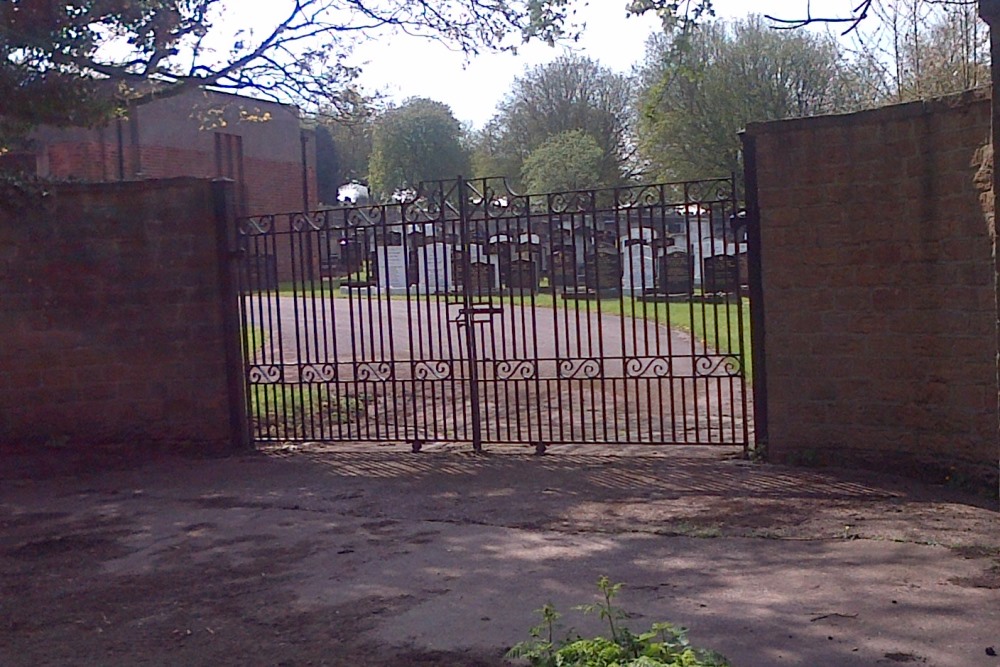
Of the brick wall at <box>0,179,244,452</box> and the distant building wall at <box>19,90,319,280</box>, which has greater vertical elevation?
the distant building wall at <box>19,90,319,280</box>

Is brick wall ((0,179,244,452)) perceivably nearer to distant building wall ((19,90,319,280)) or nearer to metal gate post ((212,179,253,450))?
metal gate post ((212,179,253,450))

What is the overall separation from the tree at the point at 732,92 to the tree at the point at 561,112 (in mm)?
5915

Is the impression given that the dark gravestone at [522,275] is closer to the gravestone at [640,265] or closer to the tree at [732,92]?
the gravestone at [640,265]

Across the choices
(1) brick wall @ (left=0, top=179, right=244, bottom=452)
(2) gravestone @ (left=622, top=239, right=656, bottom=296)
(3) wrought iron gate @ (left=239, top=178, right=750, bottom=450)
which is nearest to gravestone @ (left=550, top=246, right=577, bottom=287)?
(3) wrought iron gate @ (left=239, top=178, right=750, bottom=450)

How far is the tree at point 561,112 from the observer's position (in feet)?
122

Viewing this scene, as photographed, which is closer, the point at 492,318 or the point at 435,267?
the point at 492,318

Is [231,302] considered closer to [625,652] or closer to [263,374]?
[263,374]

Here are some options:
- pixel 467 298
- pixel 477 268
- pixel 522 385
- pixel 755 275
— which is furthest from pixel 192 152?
pixel 755 275

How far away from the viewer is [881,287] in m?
7.72

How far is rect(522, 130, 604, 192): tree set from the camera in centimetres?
3244

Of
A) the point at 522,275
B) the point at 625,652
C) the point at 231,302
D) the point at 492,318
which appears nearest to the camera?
the point at 625,652

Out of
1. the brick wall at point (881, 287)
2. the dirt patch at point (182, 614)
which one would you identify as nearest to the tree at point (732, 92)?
the brick wall at point (881, 287)

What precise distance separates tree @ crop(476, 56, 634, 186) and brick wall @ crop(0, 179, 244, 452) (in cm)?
2746

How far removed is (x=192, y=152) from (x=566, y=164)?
11367 mm
